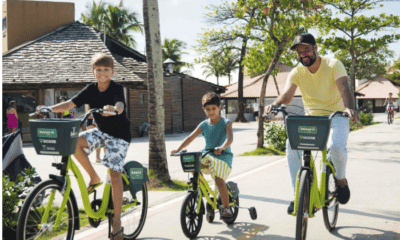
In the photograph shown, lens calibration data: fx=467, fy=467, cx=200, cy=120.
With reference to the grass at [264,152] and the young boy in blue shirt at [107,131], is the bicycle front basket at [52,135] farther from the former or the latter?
the grass at [264,152]

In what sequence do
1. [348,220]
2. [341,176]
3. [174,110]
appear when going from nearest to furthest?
[341,176] < [348,220] < [174,110]

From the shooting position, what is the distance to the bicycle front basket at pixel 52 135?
3.31 metres

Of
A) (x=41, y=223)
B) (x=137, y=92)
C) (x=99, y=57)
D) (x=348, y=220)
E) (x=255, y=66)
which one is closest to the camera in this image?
(x=41, y=223)

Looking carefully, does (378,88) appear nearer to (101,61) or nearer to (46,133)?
(101,61)

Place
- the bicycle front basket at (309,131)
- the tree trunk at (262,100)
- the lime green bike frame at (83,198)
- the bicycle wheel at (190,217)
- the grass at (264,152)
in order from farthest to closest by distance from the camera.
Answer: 1. the tree trunk at (262,100)
2. the grass at (264,152)
3. the bicycle wheel at (190,217)
4. the bicycle front basket at (309,131)
5. the lime green bike frame at (83,198)

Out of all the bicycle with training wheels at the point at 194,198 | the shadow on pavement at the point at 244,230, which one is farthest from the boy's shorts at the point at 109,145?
the shadow on pavement at the point at 244,230

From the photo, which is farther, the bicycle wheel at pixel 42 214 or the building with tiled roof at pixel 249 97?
the building with tiled roof at pixel 249 97

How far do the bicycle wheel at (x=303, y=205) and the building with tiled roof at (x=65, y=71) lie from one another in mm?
16086

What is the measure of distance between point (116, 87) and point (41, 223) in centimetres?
133

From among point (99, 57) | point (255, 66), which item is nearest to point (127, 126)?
point (99, 57)

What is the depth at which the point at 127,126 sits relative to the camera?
165 inches

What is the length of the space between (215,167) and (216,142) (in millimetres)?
268

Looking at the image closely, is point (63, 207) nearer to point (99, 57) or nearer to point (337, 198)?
point (99, 57)

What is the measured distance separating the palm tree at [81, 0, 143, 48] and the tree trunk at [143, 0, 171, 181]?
33935 mm
